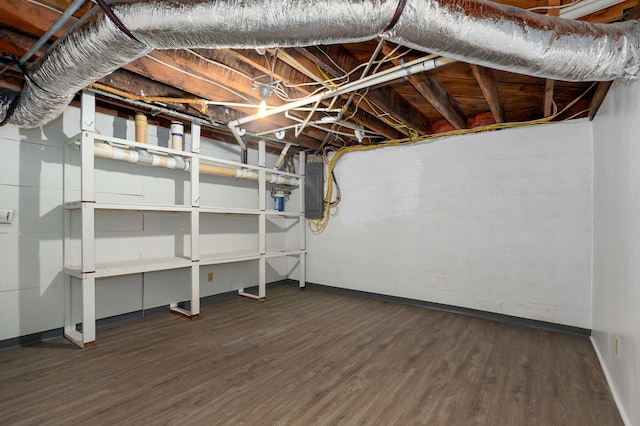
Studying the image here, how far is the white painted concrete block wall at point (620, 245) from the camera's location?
1530mm

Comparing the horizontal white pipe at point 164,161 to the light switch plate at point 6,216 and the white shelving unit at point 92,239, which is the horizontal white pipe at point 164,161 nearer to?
the white shelving unit at point 92,239

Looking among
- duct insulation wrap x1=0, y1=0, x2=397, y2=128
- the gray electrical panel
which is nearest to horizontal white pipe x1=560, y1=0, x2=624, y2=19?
duct insulation wrap x1=0, y1=0, x2=397, y2=128

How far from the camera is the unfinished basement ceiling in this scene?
71.1 inches

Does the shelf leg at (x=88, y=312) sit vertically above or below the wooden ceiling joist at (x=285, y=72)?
below

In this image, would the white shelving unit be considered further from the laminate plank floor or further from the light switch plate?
the light switch plate

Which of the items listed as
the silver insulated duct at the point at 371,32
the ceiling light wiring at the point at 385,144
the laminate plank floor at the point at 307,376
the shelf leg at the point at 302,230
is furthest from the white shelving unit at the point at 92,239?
the ceiling light wiring at the point at 385,144

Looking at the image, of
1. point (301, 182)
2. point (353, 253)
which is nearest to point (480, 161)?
point (353, 253)

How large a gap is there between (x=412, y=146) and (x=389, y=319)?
2.09 meters

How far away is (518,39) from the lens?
4.72 ft

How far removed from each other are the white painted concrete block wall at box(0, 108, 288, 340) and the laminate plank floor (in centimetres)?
32

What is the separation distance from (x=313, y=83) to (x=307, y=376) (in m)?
2.09

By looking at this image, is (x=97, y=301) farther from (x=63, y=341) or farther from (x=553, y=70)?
(x=553, y=70)

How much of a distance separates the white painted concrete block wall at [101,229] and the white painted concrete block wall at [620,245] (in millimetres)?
3704

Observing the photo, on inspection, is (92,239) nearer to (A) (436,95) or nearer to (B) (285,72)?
(B) (285,72)
